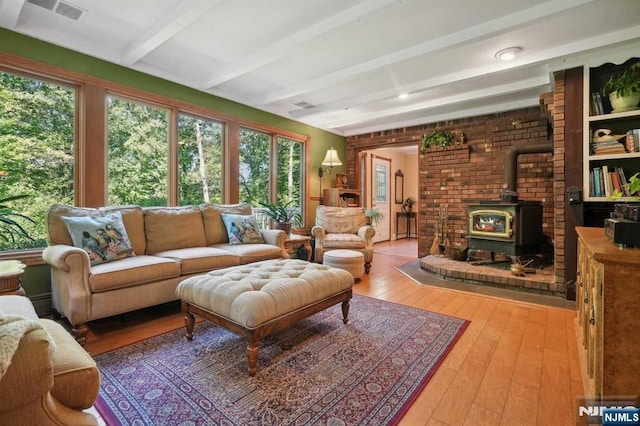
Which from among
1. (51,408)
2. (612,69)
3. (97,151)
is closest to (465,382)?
(51,408)

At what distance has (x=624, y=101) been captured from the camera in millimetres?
2662

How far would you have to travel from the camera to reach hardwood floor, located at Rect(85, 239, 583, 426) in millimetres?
1402

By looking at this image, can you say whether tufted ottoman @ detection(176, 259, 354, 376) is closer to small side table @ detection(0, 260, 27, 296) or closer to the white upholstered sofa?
the white upholstered sofa

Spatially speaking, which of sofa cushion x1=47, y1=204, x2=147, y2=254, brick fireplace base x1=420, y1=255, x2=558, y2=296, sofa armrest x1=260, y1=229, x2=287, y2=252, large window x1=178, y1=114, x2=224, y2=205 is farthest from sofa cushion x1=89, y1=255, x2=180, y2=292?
brick fireplace base x1=420, y1=255, x2=558, y2=296

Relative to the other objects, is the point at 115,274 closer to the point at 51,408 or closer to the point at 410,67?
the point at 51,408

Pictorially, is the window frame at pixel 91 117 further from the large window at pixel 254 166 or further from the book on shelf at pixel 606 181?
the book on shelf at pixel 606 181

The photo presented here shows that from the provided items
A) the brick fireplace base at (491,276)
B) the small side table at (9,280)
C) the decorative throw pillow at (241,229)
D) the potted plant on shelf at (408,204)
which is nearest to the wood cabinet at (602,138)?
the brick fireplace base at (491,276)

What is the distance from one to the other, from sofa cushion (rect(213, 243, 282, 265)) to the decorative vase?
347cm

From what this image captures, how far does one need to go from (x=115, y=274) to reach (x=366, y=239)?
2898 millimetres

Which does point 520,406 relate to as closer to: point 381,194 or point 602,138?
point 602,138

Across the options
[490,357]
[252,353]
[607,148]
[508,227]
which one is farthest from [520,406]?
[607,148]

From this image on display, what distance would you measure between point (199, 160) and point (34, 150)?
156cm

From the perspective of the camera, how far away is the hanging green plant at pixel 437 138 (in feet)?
16.1

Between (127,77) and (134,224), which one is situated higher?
(127,77)
